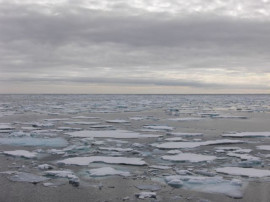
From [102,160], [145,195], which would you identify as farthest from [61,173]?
[145,195]

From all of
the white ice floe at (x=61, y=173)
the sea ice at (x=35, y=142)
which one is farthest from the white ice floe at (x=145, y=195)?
the sea ice at (x=35, y=142)

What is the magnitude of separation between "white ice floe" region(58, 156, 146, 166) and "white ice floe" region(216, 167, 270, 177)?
1.69 m

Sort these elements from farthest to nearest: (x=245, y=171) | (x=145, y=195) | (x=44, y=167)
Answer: (x=44, y=167)
(x=245, y=171)
(x=145, y=195)

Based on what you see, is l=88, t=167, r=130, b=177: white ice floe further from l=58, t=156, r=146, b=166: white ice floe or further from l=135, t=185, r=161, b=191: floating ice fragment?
l=135, t=185, r=161, b=191: floating ice fragment

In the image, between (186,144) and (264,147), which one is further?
(186,144)

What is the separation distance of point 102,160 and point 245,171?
118 inches

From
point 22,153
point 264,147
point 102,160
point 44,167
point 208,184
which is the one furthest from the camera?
point 264,147

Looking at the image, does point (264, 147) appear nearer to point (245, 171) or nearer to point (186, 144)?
point (186, 144)

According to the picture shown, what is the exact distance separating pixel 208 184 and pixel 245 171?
123cm

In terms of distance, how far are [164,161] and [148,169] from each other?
85cm

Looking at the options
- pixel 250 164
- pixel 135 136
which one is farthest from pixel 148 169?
pixel 135 136

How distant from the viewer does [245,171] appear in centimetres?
662

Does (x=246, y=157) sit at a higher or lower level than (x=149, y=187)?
higher

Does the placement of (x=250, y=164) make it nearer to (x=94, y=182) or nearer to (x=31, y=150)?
(x=94, y=182)
